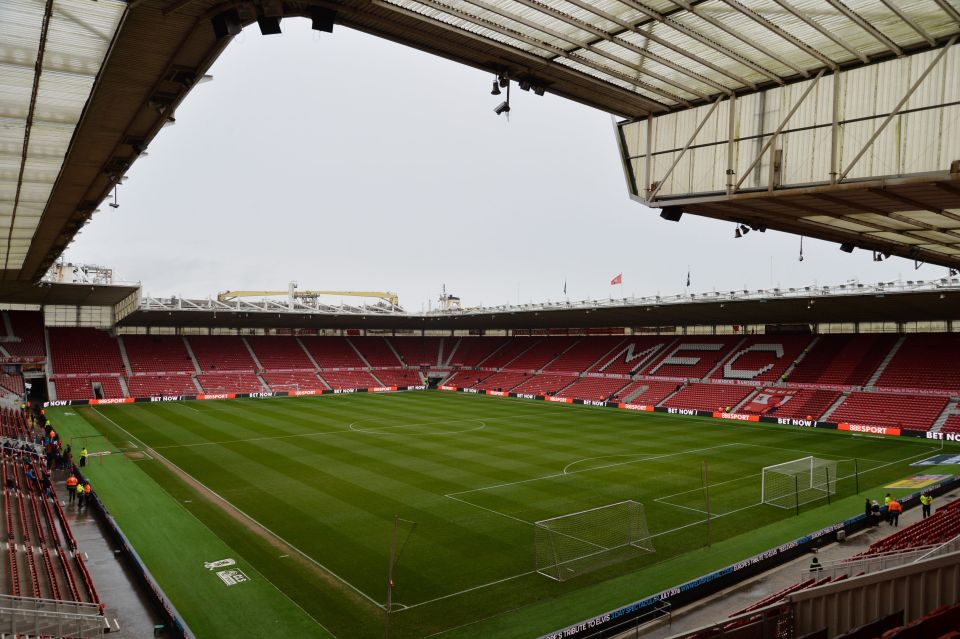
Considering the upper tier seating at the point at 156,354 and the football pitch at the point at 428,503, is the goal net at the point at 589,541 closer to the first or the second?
the football pitch at the point at 428,503

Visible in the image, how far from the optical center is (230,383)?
61031 millimetres

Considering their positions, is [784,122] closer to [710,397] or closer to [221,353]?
[710,397]

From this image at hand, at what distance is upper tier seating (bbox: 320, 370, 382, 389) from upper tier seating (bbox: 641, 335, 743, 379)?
29.4 metres

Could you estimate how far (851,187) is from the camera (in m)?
8.24

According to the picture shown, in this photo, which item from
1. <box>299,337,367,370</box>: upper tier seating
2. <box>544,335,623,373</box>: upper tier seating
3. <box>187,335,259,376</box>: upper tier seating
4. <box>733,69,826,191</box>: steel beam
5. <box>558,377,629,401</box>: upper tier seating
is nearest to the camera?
<box>733,69,826,191</box>: steel beam

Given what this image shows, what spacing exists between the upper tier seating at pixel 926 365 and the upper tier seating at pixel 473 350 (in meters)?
41.6

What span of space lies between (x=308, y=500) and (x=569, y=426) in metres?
22.3

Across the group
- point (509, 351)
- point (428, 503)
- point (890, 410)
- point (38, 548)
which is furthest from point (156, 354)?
point (890, 410)

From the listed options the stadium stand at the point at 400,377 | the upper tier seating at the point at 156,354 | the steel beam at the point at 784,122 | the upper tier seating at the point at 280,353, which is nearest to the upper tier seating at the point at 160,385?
the upper tier seating at the point at 156,354

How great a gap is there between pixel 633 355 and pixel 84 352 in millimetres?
50986

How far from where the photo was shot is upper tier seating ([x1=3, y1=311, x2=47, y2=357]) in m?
53.0

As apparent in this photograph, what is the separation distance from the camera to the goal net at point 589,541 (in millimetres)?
16750

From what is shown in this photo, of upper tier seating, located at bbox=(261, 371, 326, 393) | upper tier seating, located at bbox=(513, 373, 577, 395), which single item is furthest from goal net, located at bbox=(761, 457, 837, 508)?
upper tier seating, located at bbox=(261, 371, 326, 393)

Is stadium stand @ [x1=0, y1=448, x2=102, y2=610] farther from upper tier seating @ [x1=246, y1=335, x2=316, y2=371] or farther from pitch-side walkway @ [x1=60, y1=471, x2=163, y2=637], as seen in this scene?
upper tier seating @ [x1=246, y1=335, x2=316, y2=371]
